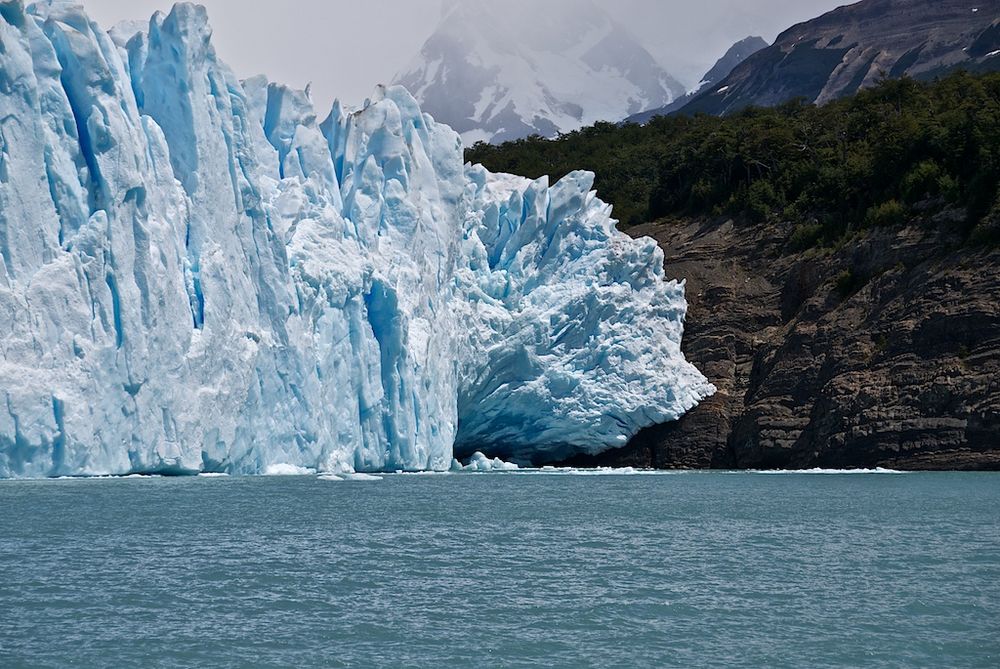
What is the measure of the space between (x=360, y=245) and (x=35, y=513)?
16.3m

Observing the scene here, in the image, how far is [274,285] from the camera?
33562mm

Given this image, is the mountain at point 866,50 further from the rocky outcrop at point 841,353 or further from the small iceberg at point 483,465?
the small iceberg at point 483,465

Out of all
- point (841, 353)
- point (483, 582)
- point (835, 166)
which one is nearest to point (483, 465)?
point (841, 353)

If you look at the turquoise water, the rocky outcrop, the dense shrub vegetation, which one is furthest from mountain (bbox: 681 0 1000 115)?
the turquoise water

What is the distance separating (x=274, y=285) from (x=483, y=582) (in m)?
18.5

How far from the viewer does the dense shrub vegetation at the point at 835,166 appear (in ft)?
146

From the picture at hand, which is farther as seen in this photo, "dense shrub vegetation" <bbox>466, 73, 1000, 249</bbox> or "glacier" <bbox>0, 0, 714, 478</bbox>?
"dense shrub vegetation" <bbox>466, 73, 1000, 249</bbox>

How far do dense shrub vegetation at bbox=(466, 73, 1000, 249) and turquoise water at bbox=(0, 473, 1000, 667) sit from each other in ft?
64.1

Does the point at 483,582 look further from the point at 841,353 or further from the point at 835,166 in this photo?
the point at 835,166

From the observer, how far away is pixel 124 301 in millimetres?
29156

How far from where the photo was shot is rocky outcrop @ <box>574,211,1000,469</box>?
40781 mm

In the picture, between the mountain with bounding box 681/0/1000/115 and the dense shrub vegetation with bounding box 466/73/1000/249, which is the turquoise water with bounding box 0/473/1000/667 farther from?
the mountain with bounding box 681/0/1000/115

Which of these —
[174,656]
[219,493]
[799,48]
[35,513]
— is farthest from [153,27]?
[799,48]

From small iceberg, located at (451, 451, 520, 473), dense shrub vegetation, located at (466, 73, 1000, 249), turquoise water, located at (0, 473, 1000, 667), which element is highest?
dense shrub vegetation, located at (466, 73, 1000, 249)
